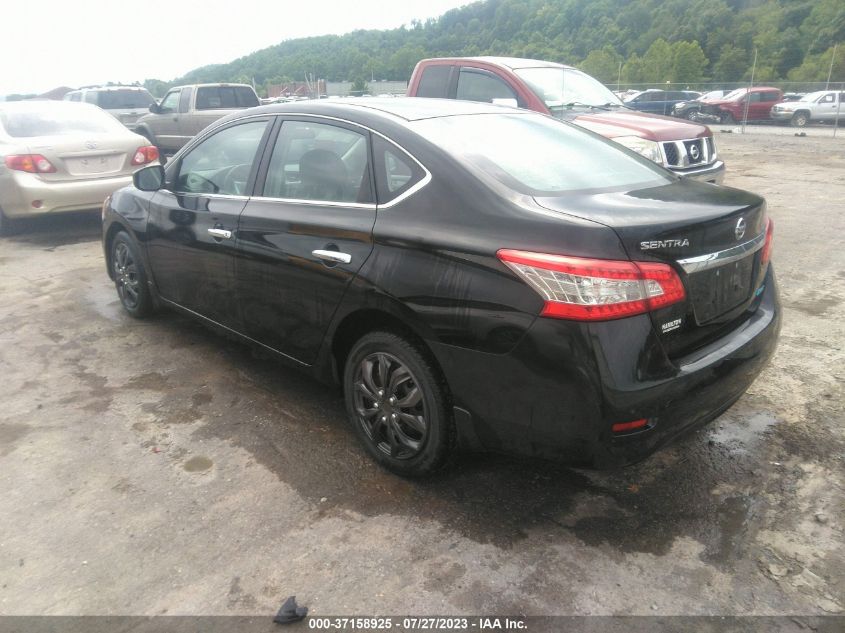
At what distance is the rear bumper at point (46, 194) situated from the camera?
7.39 m

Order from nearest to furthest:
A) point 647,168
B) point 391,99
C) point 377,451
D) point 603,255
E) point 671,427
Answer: point 603,255 → point 671,427 → point 377,451 → point 647,168 → point 391,99

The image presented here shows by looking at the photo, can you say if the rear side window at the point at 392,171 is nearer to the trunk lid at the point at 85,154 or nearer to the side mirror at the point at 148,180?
the side mirror at the point at 148,180

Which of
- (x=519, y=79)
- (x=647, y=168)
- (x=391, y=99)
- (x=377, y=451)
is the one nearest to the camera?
(x=377, y=451)

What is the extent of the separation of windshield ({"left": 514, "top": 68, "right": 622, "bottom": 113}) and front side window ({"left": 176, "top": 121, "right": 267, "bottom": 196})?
14.2 ft

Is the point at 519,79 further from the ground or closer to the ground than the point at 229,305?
further from the ground

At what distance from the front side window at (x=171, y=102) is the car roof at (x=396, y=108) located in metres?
11.7

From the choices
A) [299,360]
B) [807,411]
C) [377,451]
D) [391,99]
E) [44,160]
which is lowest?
[807,411]

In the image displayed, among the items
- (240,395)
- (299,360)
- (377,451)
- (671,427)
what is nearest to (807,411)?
(671,427)

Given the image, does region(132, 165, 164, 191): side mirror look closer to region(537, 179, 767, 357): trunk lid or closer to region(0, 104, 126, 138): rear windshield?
region(537, 179, 767, 357): trunk lid

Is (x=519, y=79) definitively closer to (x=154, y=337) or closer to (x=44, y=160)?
(x=154, y=337)

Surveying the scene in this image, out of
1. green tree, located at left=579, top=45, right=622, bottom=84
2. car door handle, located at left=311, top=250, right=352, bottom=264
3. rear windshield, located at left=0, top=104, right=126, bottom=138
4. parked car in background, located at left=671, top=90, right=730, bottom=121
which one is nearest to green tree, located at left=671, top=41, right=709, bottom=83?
green tree, located at left=579, top=45, right=622, bottom=84

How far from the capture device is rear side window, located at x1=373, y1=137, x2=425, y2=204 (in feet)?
9.36

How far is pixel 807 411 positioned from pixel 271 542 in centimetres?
280

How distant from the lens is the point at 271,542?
2607 mm
